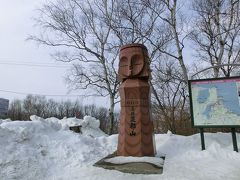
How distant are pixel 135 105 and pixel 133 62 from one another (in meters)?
1.34

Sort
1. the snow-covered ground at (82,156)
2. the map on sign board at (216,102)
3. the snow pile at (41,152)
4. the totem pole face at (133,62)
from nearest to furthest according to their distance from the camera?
the snow-covered ground at (82,156) → the snow pile at (41,152) → the map on sign board at (216,102) → the totem pole face at (133,62)

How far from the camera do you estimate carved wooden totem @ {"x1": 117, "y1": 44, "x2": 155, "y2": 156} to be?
7.48 metres

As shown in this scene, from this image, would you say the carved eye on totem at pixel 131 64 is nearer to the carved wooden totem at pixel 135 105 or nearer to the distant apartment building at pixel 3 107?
the carved wooden totem at pixel 135 105

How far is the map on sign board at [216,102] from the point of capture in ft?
25.3

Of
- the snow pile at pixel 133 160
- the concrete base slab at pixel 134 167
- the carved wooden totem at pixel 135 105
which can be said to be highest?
the carved wooden totem at pixel 135 105

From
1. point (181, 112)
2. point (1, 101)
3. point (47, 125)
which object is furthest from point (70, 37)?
point (1, 101)

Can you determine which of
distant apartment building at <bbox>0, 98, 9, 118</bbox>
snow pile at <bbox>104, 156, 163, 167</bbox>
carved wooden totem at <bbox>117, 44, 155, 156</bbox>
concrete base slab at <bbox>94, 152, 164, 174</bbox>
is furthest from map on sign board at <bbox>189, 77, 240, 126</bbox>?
distant apartment building at <bbox>0, 98, 9, 118</bbox>

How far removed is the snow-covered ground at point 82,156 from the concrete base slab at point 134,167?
154 millimetres

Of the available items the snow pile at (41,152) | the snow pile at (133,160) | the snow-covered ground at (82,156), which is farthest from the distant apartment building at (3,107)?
the snow pile at (133,160)

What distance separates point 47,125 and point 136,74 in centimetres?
356

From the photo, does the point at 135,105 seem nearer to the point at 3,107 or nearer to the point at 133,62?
the point at 133,62

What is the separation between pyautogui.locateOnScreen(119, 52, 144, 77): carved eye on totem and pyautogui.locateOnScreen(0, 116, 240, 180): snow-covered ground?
2449mm

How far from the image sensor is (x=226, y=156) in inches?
281

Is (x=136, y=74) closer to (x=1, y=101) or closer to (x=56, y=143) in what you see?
(x=56, y=143)
